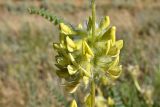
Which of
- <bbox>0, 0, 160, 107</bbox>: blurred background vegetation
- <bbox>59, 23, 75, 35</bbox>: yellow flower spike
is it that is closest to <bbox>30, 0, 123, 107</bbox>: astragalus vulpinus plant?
<bbox>59, 23, 75, 35</bbox>: yellow flower spike

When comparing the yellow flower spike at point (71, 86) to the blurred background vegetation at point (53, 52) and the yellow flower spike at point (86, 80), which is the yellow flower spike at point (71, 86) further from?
the blurred background vegetation at point (53, 52)

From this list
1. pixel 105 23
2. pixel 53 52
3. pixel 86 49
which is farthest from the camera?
pixel 53 52

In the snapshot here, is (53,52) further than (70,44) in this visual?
→ Yes

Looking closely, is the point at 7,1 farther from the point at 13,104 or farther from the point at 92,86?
the point at 92,86

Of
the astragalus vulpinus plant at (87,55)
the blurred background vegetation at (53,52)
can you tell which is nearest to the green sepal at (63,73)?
the astragalus vulpinus plant at (87,55)

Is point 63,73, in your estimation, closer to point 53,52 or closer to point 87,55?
point 87,55

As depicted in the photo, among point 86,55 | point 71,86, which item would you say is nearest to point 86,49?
point 86,55
